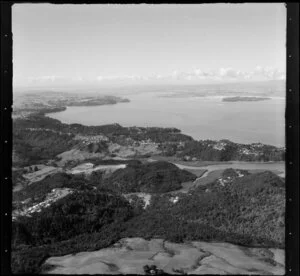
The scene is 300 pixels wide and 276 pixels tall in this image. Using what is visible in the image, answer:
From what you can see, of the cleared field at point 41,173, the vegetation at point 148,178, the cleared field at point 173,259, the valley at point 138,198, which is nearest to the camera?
the cleared field at point 173,259

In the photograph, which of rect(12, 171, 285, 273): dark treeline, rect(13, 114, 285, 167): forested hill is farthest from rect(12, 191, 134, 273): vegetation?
rect(13, 114, 285, 167): forested hill

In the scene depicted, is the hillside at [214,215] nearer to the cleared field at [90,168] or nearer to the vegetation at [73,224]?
the vegetation at [73,224]

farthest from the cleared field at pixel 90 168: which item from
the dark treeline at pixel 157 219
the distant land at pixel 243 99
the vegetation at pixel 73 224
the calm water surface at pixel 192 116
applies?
the distant land at pixel 243 99

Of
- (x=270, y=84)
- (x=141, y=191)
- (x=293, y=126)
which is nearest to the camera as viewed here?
(x=293, y=126)

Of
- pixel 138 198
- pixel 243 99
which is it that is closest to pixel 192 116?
pixel 243 99

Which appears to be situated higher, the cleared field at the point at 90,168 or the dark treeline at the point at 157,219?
the cleared field at the point at 90,168

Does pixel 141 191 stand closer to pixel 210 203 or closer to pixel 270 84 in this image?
pixel 210 203

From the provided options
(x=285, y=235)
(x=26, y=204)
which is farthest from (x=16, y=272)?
(x=285, y=235)
